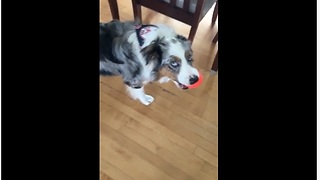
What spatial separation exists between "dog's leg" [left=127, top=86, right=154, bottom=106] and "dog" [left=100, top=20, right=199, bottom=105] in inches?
0.8

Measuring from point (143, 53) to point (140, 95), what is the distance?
0.16 metres

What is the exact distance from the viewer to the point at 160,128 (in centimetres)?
97

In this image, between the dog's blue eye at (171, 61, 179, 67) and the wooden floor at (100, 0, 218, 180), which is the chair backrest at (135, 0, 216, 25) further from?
the dog's blue eye at (171, 61, 179, 67)

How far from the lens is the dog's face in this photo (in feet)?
2.81

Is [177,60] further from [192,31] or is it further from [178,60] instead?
[192,31]

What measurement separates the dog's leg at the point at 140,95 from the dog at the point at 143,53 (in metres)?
0.02

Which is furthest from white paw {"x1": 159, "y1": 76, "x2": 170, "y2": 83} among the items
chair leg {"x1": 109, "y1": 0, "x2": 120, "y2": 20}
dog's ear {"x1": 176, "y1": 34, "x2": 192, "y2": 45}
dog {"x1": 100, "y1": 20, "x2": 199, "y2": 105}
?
chair leg {"x1": 109, "y1": 0, "x2": 120, "y2": 20}

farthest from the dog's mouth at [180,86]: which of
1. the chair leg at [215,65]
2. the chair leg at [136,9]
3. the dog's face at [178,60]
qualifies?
the chair leg at [136,9]

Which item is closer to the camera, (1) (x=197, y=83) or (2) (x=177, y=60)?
(2) (x=177, y=60)

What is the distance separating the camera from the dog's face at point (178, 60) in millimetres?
858

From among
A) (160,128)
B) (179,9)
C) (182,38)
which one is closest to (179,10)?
(179,9)

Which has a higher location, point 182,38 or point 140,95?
point 182,38

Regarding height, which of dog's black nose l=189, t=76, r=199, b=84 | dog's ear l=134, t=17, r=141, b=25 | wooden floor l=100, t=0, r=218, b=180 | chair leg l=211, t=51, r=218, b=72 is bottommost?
wooden floor l=100, t=0, r=218, b=180
